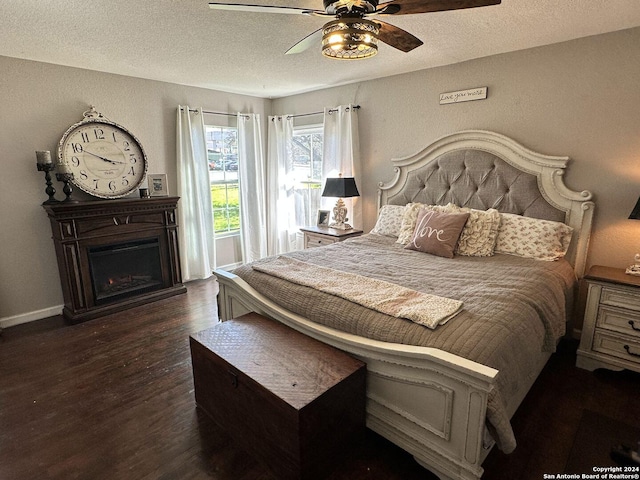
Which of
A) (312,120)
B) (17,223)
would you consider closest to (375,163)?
(312,120)

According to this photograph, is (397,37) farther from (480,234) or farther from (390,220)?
(390,220)

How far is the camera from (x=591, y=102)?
2584mm

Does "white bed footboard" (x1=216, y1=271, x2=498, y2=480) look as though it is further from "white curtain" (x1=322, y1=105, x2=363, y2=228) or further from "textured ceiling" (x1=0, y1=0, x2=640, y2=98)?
"white curtain" (x1=322, y1=105, x2=363, y2=228)

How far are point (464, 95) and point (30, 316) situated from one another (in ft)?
14.8

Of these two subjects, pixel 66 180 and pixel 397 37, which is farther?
pixel 66 180

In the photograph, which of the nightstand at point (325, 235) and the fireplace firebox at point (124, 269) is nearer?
the fireplace firebox at point (124, 269)

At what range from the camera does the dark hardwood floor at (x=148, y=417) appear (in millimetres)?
1687

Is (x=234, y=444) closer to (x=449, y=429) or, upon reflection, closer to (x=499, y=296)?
(x=449, y=429)

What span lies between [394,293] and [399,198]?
77.5 inches

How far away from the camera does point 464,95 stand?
10.4 feet

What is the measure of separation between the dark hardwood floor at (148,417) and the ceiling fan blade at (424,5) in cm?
196

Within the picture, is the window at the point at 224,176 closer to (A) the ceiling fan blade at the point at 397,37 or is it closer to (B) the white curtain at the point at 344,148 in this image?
(B) the white curtain at the point at 344,148

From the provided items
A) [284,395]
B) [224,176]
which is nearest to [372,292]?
[284,395]

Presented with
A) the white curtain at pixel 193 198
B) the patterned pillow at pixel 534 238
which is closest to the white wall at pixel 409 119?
the white curtain at pixel 193 198
